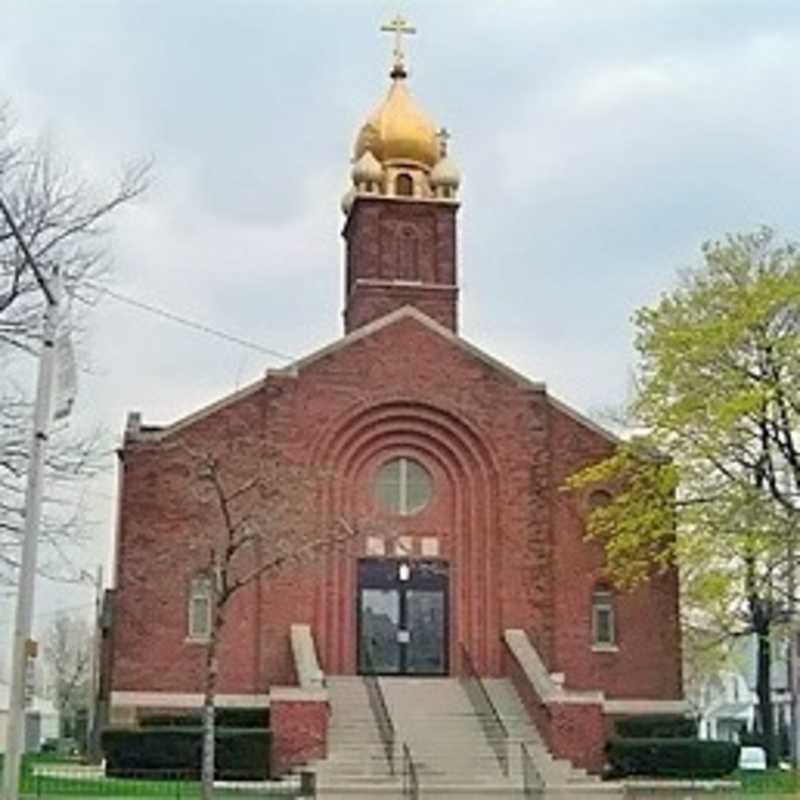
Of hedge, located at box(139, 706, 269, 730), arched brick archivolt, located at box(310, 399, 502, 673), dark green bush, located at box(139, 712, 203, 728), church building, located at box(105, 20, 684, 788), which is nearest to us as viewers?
dark green bush, located at box(139, 712, 203, 728)

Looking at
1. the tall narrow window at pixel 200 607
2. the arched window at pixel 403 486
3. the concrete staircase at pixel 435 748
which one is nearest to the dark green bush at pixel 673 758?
the concrete staircase at pixel 435 748

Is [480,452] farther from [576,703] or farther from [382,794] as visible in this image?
[382,794]

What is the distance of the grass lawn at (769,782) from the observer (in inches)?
1128

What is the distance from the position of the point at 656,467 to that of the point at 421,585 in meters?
6.21

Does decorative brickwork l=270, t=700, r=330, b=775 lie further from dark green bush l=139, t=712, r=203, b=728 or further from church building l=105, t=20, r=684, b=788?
church building l=105, t=20, r=684, b=788

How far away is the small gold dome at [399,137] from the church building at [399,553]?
10095 mm

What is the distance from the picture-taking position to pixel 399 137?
46.1 metres

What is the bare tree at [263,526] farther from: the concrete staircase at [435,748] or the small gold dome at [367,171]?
the small gold dome at [367,171]

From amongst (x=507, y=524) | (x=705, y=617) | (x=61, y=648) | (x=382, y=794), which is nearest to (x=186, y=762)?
(x=382, y=794)

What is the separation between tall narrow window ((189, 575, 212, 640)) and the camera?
34.3m

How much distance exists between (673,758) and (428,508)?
8.76 metres

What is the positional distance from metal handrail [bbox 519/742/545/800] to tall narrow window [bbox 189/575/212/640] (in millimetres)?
8212

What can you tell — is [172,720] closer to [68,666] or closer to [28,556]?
[28,556]

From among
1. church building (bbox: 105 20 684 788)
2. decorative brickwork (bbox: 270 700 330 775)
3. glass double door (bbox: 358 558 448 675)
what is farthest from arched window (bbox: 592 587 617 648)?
decorative brickwork (bbox: 270 700 330 775)
